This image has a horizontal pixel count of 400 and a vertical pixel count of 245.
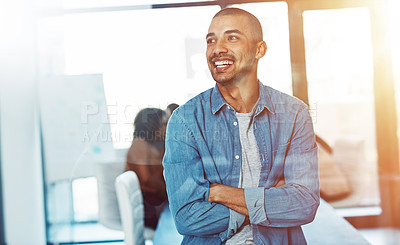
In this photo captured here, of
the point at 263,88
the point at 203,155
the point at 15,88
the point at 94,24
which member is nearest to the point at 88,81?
the point at 94,24

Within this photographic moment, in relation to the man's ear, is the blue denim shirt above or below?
below

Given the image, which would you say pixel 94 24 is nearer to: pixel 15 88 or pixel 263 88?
pixel 15 88

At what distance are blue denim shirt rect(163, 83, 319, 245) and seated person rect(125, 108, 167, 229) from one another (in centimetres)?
4

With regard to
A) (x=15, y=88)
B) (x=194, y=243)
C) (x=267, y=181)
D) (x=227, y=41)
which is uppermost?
(x=227, y=41)

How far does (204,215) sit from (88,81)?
655 millimetres

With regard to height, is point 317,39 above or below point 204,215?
above

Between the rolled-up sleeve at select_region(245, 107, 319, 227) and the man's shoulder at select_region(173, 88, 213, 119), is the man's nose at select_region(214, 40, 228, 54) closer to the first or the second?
the man's shoulder at select_region(173, 88, 213, 119)

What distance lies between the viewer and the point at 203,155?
1221 mm

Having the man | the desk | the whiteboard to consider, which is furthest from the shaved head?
the desk

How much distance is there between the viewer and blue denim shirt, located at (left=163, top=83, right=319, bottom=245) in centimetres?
120

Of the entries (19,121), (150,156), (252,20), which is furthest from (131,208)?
(252,20)

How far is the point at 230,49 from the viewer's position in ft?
3.93

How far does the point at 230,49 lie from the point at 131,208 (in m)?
0.69

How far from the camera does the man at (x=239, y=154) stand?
1201 mm
